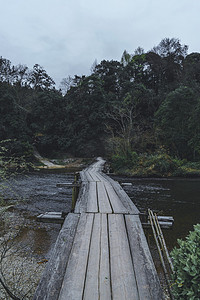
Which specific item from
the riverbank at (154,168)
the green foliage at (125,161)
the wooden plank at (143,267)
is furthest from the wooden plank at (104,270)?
the green foliage at (125,161)

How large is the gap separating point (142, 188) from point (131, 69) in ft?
65.5

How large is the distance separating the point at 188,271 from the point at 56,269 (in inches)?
45.0

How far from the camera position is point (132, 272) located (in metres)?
1.70

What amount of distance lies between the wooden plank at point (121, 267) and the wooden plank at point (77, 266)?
0.28 m

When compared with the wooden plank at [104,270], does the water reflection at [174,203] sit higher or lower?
lower

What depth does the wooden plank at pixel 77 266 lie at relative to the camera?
4.78 ft

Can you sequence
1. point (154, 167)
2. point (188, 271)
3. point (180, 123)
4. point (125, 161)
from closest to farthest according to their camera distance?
1. point (188, 271)
2. point (154, 167)
3. point (125, 161)
4. point (180, 123)

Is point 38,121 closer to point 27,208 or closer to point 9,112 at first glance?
point 9,112

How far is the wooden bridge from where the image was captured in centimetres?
146

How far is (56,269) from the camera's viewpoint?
169 cm

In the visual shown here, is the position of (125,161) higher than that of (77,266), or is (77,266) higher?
(125,161)

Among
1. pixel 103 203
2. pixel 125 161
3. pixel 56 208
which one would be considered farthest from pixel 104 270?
pixel 125 161

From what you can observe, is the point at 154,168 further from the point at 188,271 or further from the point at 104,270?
the point at 188,271

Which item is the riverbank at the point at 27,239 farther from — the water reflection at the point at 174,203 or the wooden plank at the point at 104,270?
the water reflection at the point at 174,203
